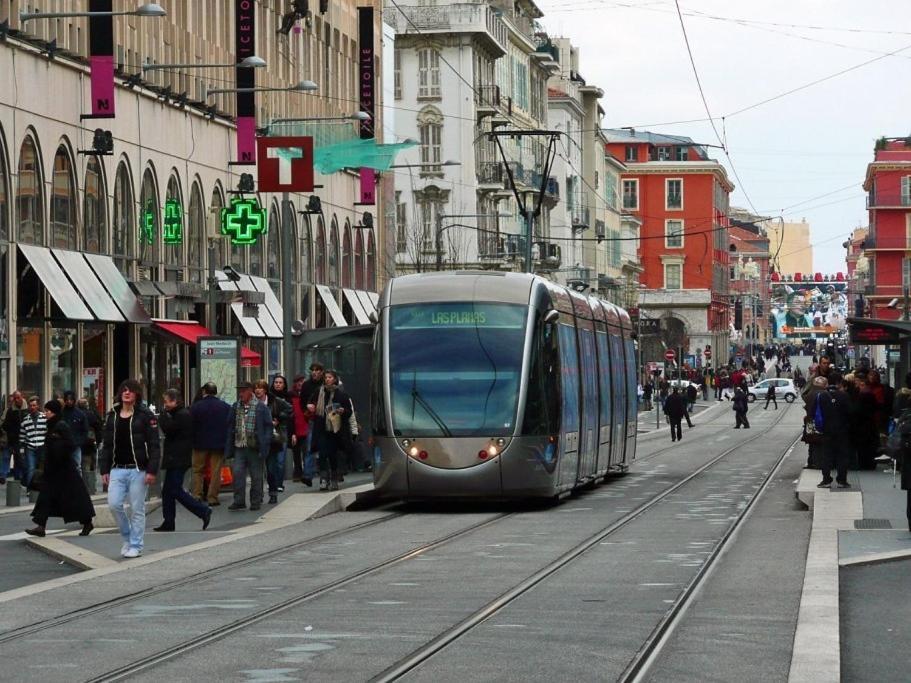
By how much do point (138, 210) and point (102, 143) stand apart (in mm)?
4015

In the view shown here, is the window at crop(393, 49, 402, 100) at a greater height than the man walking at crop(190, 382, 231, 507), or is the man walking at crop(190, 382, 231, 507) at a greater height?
the window at crop(393, 49, 402, 100)

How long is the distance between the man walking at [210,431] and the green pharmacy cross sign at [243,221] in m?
23.2

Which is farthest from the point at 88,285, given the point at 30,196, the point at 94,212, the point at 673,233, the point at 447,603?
the point at 673,233

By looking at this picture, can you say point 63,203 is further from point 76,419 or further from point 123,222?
point 76,419

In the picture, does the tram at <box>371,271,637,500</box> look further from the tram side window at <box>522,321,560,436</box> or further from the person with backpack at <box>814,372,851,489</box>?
the person with backpack at <box>814,372,851,489</box>

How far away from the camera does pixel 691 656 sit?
39.9ft

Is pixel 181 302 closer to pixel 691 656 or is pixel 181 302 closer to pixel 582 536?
pixel 582 536

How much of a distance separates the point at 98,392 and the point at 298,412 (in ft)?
38.2

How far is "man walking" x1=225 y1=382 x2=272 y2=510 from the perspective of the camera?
2564 centimetres

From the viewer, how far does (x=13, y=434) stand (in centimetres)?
3312

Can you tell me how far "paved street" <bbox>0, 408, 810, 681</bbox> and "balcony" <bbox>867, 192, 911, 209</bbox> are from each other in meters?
118

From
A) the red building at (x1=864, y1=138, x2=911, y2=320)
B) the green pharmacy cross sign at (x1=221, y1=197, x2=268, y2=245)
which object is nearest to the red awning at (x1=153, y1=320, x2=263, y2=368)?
the green pharmacy cross sign at (x1=221, y1=197, x2=268, y2=245)

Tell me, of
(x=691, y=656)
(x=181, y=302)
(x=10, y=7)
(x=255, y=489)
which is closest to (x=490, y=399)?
(x=255, y=489)

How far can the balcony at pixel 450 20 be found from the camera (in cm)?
8781
